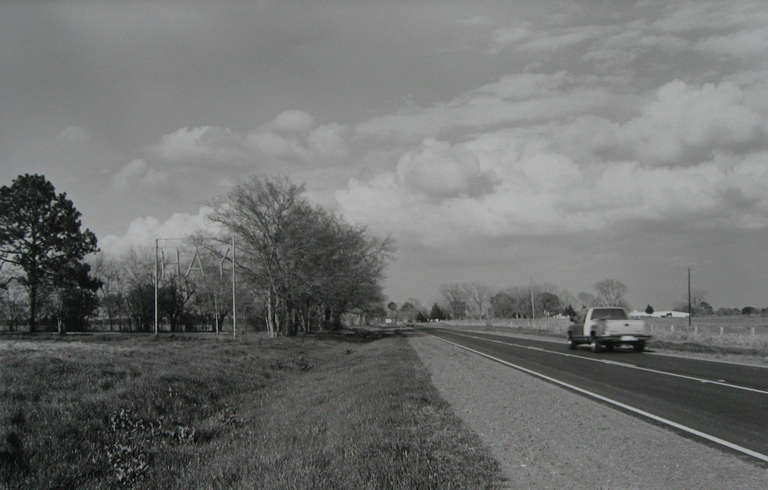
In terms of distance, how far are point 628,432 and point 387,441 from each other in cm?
355

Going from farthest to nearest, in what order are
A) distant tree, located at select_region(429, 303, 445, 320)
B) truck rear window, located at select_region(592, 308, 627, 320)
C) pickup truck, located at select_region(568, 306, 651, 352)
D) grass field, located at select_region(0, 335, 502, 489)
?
distant tree, located at select_region(429, 303, 445, 320), truck rear window, located at select_region(592, 308, 627, 320), pickup truck, located at select_region(568, 306, 651, 352), grass field, located at select_region(0, 335, 502, 489)

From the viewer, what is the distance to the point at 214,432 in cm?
1003

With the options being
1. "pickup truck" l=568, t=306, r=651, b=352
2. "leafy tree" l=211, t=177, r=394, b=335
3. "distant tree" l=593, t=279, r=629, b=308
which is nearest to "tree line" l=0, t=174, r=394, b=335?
"leafy tree" l=211, t=177, r=394, b=335

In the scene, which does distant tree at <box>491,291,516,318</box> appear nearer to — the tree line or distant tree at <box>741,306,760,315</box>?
distant tree at <box>741,306,760,315</box>

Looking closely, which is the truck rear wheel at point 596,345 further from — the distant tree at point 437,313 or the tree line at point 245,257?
the distant tree at point 437,313

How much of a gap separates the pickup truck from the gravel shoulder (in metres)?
13.3

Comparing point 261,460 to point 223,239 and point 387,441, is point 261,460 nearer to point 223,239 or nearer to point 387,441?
point 387,441

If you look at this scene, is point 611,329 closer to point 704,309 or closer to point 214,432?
point 214,432

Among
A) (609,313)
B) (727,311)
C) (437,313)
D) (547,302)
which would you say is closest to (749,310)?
(727,311)

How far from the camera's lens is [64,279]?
48.9m

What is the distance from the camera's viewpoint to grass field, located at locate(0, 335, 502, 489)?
6520 mm

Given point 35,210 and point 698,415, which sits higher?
point 35,210

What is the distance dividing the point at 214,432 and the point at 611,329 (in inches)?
761

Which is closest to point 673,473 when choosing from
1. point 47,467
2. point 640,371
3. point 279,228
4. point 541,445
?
point 541,445
